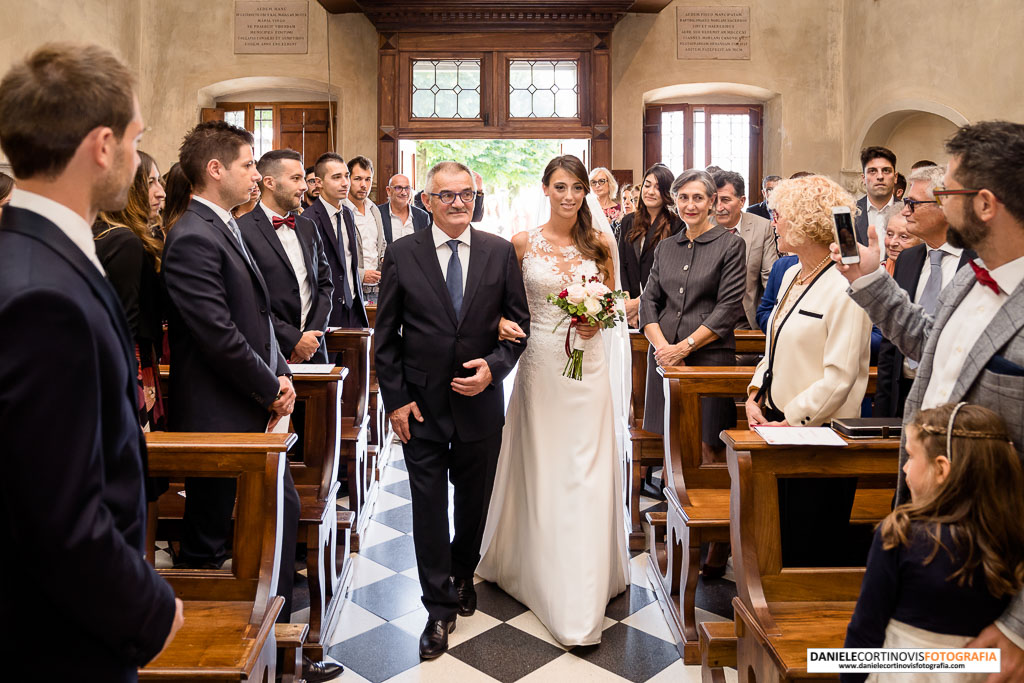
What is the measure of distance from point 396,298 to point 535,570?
1.31m

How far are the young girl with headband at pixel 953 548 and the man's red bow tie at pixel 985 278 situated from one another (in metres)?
0.33

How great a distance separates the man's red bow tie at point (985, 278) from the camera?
1888 mm

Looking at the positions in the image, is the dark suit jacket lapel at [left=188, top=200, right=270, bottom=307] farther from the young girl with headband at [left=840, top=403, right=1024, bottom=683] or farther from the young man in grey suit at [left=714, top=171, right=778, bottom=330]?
the young man in grey suit at [left=714, top=171, right=778, bottom=330]

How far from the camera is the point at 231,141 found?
297 cm

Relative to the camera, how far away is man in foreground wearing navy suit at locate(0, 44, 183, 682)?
1.18 m

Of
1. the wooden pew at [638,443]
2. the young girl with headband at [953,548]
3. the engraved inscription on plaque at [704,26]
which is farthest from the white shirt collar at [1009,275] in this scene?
the engraved inscription on plaque at [704,26]

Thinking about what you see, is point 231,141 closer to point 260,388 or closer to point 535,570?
point 260,388

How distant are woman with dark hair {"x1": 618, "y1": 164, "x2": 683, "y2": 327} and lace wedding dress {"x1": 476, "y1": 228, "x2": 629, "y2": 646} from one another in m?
1.72

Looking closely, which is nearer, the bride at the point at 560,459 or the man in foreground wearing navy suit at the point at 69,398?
the man in foreground wearing navy suit at the point at 69,398

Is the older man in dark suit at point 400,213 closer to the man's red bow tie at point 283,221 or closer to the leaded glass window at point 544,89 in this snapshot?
the leaded glass window at point 544,89

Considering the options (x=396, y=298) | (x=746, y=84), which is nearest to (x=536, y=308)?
(x=396, y=298)

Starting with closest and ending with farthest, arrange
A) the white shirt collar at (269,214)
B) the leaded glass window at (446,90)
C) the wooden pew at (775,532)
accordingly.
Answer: the wooden pew at (775,532) → the white shirt collar at (269,214) → the leaded glass window at (446,90)

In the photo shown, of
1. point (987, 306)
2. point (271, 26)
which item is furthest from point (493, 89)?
point (987, 306)

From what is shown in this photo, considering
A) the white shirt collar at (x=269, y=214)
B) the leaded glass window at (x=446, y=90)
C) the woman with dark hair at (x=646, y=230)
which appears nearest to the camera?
the white shirt collar at (x=269, y=214)
